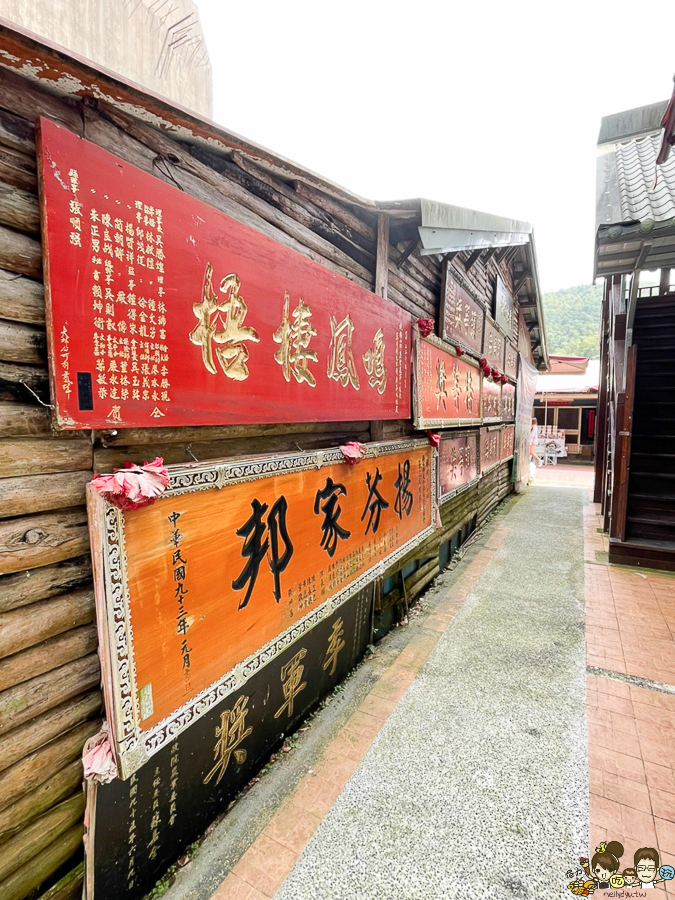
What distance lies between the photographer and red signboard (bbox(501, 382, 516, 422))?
10.1 metres

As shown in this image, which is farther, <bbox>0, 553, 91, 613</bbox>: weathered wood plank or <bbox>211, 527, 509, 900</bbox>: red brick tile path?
<bbox>211, 527, 509, 900</bbox>: red brick tile path

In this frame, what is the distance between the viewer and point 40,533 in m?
1.68

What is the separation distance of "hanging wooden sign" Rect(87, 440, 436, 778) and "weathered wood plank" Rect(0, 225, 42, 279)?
3.06ft

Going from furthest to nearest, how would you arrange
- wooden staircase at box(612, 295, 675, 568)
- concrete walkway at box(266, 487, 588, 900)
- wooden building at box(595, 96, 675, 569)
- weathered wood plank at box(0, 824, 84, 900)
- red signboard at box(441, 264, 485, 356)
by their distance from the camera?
wooden staircase at box(612, 295, 675, 568) < red signboard at box(441, 264, 485, 356) < wooden building at box(595, 96, 675, 569) < concrete walkway at box(266, 487, 588, 900) < weathered wood plank at box(0, 824, 84, 900)

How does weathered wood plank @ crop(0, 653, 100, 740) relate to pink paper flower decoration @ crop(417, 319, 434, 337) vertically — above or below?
below

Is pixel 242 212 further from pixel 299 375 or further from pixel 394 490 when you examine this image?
pixel 394 490

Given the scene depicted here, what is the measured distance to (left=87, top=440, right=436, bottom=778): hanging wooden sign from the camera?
1.69 m

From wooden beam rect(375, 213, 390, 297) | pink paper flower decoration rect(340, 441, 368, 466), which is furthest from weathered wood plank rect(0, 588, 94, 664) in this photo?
wooden beam rect(375, 213, 390, 297)

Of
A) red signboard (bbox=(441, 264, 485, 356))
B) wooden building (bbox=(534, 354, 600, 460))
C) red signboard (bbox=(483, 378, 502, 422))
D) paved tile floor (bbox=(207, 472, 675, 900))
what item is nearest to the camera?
paved tile floor (bbox=(207, 472, 675, 900))

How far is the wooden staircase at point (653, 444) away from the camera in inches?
265

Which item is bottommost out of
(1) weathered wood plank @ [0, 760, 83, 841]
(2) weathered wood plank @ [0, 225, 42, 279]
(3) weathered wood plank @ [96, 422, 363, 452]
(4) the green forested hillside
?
(1) weathered wood plank @ [0, 760, 83, 841]

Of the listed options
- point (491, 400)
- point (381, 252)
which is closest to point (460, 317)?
point (381, 252)

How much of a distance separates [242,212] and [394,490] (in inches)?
114

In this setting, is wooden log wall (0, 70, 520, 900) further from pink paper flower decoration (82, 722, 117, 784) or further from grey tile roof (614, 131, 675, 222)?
grey tile roof (614, 131, 675, 222)
